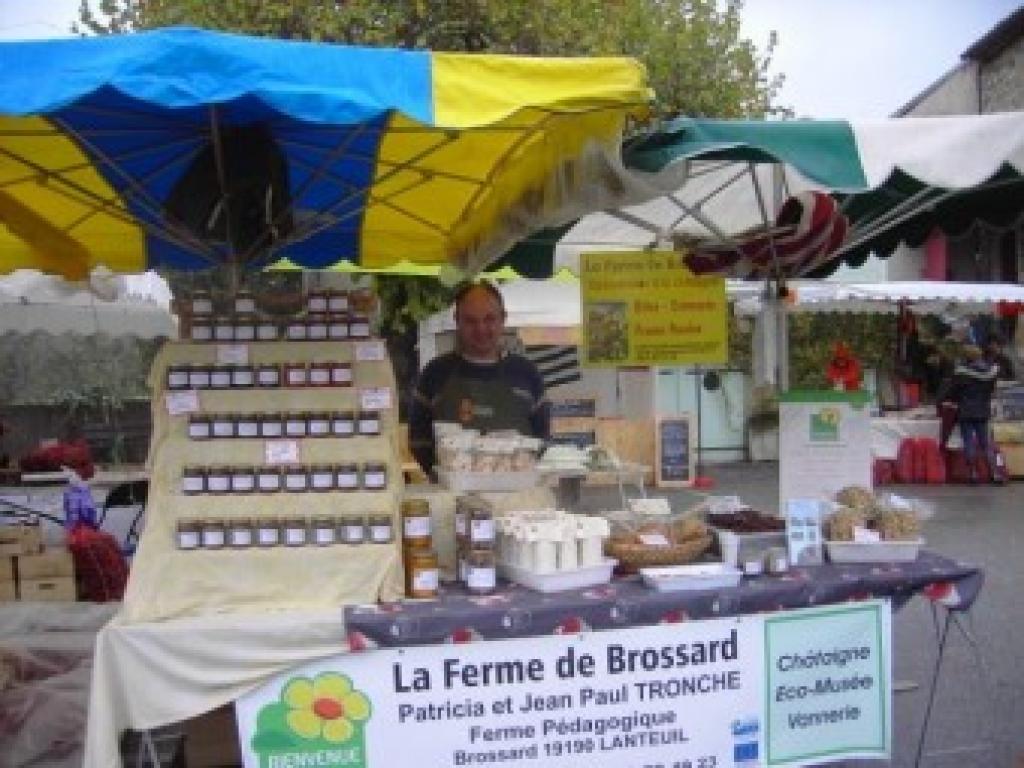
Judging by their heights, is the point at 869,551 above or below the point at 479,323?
below

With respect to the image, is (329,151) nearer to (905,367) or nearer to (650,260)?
(650,260)

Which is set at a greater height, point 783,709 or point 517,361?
point 517,361

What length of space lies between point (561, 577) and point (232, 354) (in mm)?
1211

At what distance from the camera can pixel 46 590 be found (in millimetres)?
6188

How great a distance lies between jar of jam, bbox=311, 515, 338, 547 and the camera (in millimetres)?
3322

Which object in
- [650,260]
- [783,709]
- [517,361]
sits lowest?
[783,709]

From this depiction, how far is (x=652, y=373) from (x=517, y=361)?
34.9ft

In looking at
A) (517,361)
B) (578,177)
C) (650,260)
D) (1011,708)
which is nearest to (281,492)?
(578,177)

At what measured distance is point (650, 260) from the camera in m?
5.67

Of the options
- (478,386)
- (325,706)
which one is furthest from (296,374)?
(478,386)

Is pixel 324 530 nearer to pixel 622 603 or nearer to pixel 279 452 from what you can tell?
pixel 279 452

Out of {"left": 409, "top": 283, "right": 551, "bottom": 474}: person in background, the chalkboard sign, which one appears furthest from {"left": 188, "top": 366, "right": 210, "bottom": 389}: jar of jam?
the chalkboard sign

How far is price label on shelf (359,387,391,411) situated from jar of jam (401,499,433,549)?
0.32 meters

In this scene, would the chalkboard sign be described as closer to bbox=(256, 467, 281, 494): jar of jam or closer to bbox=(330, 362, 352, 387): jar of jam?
bbox=(330, 362, 352, 387): jar of jam
